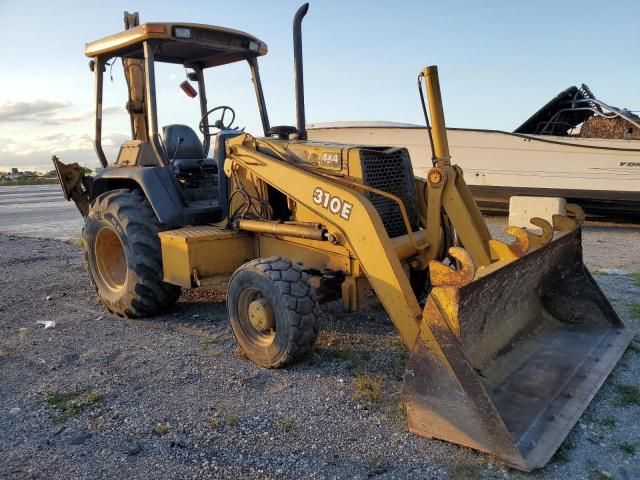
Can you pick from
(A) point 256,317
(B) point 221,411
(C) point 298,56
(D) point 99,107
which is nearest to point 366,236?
(A) point 256,317

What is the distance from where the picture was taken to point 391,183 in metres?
4.66

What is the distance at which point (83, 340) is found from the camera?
5016 mm

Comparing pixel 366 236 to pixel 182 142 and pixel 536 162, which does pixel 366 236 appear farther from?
pixel 536 162

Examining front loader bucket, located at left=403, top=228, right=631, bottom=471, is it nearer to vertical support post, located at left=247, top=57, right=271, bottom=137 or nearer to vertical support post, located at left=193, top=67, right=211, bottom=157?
vertical support post, located at left=247, top=57, right=271, bottom=137

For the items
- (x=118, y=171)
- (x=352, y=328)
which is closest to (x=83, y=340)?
(x=118, y=171)

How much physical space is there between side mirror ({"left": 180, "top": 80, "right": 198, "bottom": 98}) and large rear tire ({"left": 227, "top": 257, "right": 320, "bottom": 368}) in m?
2.96

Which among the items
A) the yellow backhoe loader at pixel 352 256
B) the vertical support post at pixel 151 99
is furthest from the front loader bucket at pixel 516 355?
the vertical support post at pixel 151 99

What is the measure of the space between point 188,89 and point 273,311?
3.38 m

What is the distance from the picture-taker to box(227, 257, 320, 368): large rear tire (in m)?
3.94

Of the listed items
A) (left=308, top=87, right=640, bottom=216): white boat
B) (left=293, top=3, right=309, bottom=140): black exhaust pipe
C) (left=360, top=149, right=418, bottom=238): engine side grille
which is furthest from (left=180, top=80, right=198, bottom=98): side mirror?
(left=308, top=87, right=640, bottom=216): white boat

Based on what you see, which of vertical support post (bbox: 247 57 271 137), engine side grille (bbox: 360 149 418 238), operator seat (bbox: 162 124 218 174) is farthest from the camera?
vertical support post (bbox: 247 57 271 137)

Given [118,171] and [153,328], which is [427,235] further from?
[118,171]

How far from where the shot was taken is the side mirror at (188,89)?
6.41m

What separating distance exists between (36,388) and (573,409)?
346 centimetres
